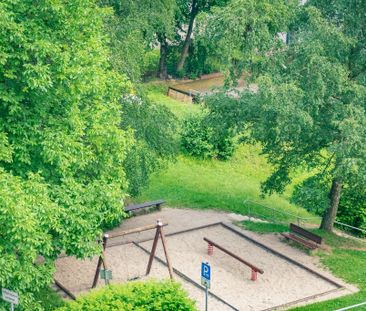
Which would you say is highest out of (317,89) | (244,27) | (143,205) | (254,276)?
(244,27)

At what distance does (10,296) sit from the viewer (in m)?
18.5

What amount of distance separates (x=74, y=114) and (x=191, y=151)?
697 inches

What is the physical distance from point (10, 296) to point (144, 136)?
9.21 meters

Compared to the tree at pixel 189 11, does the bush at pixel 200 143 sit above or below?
below

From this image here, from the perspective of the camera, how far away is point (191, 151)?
38000 mm

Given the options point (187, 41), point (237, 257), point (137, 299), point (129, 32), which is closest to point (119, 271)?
point (237, 257)

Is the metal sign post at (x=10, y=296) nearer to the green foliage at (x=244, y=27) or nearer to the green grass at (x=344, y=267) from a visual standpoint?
the green grass at (x=344, y=267)

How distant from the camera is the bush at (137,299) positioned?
1848 cm

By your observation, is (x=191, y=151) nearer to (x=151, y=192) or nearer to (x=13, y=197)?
(x=151, y=192)

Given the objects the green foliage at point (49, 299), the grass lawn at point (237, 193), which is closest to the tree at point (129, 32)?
the grass lawn at point (237, 193)

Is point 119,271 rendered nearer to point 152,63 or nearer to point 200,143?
point 200,143

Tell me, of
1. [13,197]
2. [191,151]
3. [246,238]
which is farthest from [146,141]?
[191,151]

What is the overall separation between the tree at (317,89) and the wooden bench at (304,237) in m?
2.16

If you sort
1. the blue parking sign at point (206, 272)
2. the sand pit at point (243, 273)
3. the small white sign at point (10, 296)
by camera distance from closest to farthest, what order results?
the small white sign at point (10, 296) < the blue parking sign at point (206, 272) < the sand pit at point (243, 273)
